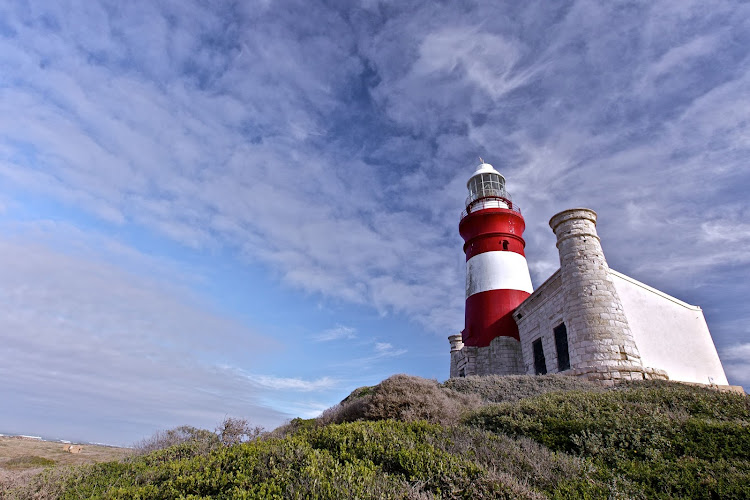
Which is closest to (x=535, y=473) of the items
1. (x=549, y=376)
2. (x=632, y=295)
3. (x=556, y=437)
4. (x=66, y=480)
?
(x=556, y=437)

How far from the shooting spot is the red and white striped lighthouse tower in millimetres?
20000

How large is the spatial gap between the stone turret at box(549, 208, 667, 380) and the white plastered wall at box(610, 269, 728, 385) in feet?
3.16

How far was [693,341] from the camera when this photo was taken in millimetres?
15648

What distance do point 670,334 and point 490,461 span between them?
46.7 feet

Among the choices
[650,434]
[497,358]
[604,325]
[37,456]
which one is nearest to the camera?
[650,434]

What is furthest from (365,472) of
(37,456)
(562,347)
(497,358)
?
(497,358)

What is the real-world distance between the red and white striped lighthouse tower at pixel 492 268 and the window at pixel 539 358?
2.24 m

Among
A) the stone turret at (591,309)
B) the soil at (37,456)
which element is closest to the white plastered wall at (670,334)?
the stone turret at (591,309)

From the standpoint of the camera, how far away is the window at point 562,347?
14.6 metres

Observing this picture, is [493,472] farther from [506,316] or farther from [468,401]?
[506,316]

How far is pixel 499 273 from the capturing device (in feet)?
67.0

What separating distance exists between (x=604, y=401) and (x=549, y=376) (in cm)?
608

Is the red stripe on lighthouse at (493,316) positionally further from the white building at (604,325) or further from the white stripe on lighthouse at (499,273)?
the white building at (604,325)

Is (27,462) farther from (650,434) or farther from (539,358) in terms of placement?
(539,358)
